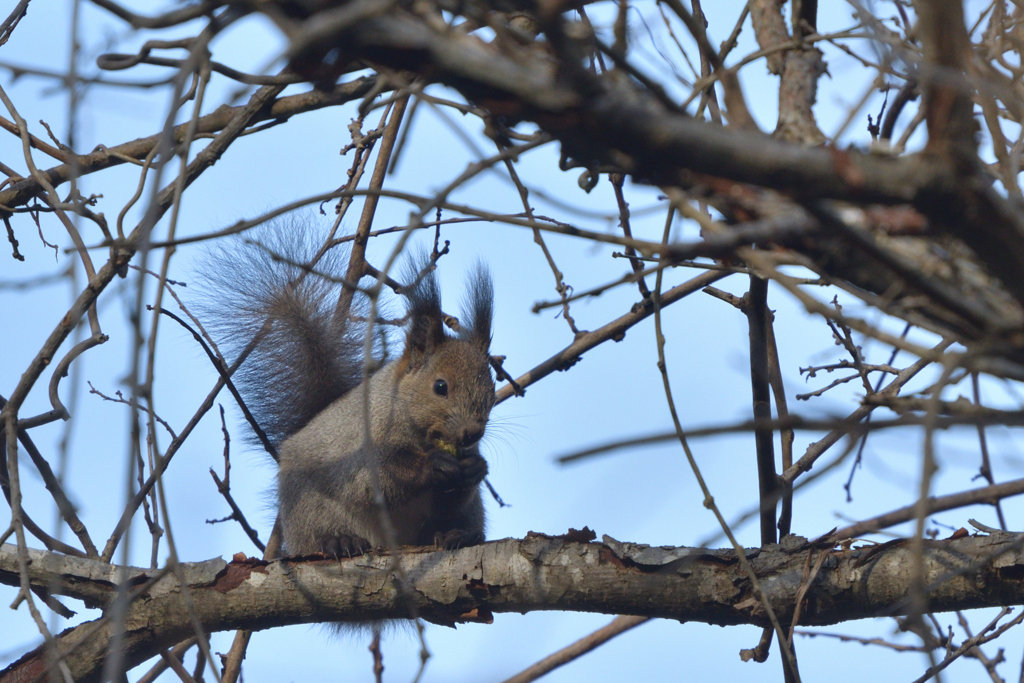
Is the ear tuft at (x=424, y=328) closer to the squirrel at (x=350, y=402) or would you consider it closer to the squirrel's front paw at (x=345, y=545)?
the squirrel at (x=350, y=402)

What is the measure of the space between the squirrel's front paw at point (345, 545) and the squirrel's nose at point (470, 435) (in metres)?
0.51

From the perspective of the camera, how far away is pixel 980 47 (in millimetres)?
2109

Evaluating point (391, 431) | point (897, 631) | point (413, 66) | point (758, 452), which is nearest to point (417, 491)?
point (391, 431)

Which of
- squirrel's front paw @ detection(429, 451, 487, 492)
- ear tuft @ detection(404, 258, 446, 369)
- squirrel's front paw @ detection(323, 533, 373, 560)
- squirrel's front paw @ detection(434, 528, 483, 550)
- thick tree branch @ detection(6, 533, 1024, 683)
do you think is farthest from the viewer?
ear tuft @ detection(404, 258, 446, 369)

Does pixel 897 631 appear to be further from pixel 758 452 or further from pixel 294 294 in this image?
pixel 294 294

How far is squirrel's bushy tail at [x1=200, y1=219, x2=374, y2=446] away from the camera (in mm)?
3768

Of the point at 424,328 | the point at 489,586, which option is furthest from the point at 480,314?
the point at 489,586

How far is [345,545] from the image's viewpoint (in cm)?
303

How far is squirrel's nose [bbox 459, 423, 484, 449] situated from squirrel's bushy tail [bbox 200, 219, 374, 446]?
2.50 feet

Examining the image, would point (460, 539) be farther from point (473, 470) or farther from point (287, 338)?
point (287, 338)

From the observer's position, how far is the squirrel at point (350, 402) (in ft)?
→ 10.5

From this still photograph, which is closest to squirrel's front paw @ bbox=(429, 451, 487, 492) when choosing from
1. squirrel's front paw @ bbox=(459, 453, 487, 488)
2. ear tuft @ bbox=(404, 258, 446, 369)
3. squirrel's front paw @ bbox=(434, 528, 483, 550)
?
squirrel's front paw @ bbox=(459, 453, 487, 488)

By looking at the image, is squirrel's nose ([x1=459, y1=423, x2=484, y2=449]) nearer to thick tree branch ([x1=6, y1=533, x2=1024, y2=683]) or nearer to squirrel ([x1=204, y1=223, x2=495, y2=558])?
squirrel ([x1=204, y1=223, x2=495, y2=558])

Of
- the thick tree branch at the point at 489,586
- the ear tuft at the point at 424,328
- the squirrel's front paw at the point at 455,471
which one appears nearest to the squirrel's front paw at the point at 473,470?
the squirrel's front paw at the point at 455,471
